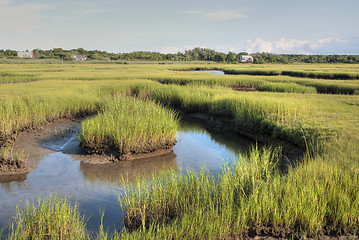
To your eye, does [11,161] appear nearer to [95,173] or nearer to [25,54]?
[95,173]

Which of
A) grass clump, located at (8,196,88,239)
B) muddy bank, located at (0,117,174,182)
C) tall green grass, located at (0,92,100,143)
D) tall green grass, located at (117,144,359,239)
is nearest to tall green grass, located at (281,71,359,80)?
tall green grass, located at (0,92,100,143)

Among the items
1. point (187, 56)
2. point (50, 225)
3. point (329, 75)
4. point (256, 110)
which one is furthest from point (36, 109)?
point (187, 56)

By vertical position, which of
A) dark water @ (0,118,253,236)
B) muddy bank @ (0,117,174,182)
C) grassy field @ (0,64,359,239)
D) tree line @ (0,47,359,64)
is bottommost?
dark water @ (0,118,253,236)

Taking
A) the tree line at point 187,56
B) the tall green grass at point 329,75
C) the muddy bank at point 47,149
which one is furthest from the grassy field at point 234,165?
the tree line at point 187,56

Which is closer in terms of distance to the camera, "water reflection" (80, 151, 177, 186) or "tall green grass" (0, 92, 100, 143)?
"water reflection" (80, 151, 177, 186)

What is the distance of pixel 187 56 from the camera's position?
120 metres

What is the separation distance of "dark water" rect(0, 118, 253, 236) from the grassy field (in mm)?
529

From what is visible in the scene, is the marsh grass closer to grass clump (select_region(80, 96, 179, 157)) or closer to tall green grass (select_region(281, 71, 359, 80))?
grass clump (select_region(80, 96, 179, 157))

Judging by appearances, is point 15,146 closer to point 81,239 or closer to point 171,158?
point 171,158

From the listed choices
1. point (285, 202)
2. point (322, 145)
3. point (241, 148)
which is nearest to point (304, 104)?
point (241, 148)

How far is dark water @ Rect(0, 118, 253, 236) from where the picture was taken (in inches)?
246

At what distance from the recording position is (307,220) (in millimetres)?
4789

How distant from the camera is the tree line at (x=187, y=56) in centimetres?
9482

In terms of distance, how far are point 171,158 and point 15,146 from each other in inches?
196
